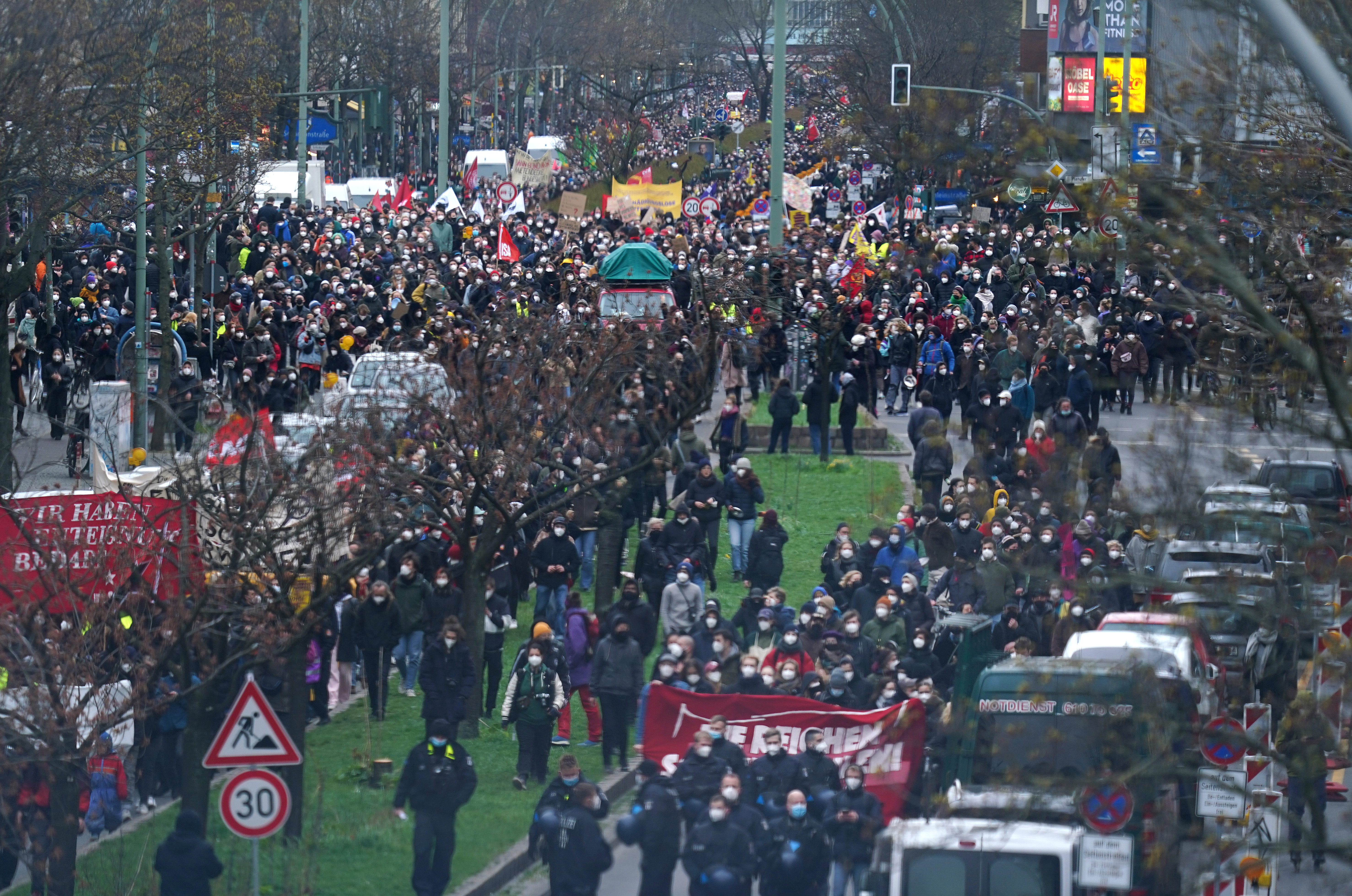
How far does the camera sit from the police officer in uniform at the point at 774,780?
14.8m

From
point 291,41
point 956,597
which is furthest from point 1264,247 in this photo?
point 291,41

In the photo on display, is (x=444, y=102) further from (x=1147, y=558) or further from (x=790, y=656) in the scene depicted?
(x=1147, y=558)

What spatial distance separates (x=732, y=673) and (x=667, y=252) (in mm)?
25939

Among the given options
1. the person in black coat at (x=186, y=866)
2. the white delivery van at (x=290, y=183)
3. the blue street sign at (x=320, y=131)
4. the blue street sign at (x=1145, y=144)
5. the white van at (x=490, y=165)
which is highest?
the blue street sign at (x=320, y=131)

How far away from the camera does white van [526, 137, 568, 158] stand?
70.2 m

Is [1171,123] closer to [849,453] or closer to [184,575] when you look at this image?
[184,575]

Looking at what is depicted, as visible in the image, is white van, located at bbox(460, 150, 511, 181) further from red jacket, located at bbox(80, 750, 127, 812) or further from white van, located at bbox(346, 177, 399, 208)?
red jacket, located at bbox(80, 750, 127, 812)

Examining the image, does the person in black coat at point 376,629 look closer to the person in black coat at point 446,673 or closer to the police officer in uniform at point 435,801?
the person in black coat at point 446,673

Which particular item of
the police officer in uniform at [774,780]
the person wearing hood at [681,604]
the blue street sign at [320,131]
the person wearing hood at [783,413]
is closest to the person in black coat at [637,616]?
the person wearing hood at [681,604]

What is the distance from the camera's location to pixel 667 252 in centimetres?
4244

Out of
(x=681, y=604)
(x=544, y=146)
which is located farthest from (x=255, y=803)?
(x=544, y=146)

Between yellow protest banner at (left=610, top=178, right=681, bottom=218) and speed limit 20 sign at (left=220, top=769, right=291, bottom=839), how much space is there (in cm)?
3679

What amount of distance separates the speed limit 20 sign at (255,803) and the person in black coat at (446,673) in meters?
4.43

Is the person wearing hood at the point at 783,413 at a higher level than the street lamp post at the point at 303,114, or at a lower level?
lower
